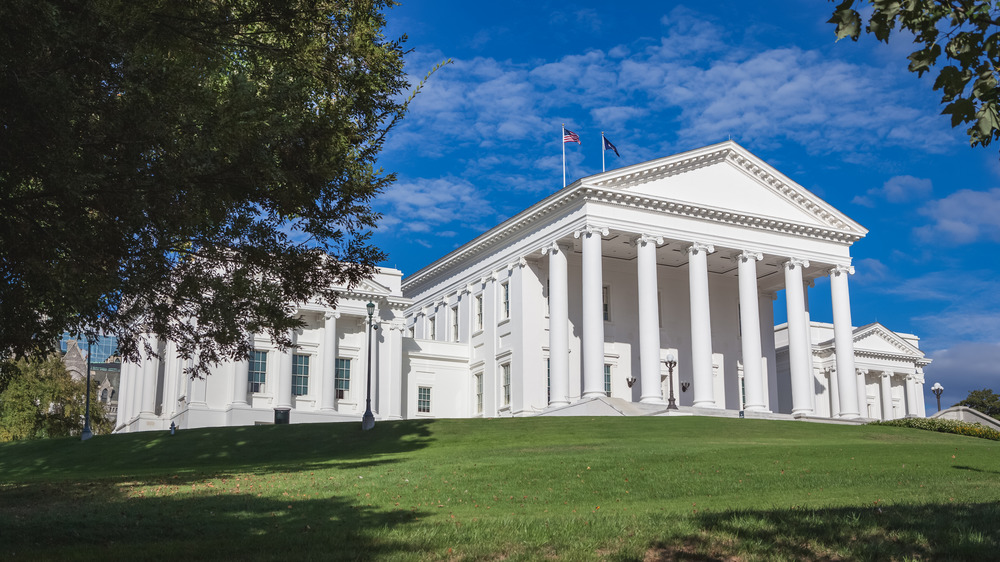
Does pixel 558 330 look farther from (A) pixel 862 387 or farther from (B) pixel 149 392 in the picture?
(A) pixel 862 387

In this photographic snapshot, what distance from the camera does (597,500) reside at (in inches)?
628

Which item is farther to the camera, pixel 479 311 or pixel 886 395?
pixel 886 395

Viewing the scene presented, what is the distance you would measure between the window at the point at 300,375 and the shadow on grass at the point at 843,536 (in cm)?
4774

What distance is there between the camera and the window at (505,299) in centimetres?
5759

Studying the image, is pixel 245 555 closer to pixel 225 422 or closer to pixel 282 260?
pixel 282 260

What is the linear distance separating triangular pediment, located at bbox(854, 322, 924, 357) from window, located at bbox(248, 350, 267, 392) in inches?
1836

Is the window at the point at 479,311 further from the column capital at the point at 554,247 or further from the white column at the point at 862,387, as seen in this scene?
the white column at the point at 862,387

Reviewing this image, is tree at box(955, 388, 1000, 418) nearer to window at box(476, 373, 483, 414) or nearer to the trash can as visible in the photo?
window at box(476, 373, 483, 414)

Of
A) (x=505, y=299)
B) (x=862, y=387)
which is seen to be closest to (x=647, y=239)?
(x=505, y=299)

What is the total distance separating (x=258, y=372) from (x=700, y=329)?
26880 mm

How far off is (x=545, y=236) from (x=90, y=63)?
4132 centimetres

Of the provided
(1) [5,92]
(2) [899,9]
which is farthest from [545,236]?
(2) [899,9]

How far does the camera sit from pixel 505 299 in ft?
190

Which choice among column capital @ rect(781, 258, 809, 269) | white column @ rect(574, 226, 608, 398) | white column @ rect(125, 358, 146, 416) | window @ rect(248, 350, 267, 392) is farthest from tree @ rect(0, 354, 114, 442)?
column capital @ rect(781, 258, 809, 269)
